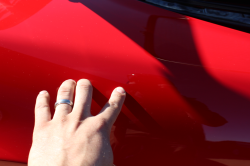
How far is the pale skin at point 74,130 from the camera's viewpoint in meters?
0.78

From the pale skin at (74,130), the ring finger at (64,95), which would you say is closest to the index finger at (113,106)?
the pale skin at (74,130)

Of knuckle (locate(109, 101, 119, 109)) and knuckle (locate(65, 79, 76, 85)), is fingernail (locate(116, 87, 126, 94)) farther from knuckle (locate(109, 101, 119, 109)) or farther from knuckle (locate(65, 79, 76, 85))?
knuckle (locate(65, 79, 76, 85))

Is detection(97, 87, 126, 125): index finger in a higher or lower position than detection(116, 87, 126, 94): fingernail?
lower

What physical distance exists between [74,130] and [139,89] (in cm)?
33

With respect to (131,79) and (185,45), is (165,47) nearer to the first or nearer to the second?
(185,45)

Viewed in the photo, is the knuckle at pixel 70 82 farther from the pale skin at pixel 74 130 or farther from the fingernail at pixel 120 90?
the fingernail at pixel 120 90

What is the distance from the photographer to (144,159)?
2.87 feet

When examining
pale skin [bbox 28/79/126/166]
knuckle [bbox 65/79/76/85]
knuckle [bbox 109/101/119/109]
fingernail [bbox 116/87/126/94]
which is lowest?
pale skin [bbox 28/79/126/166]

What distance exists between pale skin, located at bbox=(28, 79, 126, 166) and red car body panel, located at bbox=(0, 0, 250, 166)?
5 cm

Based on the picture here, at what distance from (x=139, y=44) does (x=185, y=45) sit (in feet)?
0.75

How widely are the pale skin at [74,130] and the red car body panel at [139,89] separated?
0.05 metres

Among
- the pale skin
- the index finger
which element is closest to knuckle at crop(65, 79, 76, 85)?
the pale skin

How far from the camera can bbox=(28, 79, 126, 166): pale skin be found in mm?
776

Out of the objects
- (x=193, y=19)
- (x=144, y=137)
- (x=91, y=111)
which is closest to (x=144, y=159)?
(x=144, y=137)
